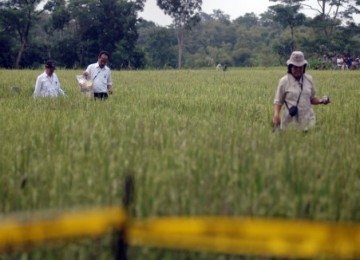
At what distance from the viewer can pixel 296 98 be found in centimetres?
579

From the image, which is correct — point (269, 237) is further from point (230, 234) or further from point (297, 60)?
point (297, 60)

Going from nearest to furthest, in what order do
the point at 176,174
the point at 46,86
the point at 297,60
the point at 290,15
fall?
the point at 176,174 < the point at 297,60 < the point at 46,86 < the point at 290,15

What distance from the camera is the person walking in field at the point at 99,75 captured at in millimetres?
9367

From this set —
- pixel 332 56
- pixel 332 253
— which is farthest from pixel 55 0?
pixel 332 253

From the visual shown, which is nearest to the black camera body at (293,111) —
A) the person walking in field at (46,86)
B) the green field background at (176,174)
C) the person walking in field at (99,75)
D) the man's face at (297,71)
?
the man's face at (297,71)

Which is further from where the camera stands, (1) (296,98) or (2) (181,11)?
(2) (181,11)

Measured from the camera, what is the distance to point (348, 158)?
3.85 metres

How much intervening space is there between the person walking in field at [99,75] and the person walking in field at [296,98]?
14.4ft

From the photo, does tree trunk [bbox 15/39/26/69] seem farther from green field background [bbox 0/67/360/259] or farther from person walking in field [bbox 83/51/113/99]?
green field background [bbox 0/67/360/259]

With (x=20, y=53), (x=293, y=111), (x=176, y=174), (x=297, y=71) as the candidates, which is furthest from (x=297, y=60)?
(x=20, y=53)

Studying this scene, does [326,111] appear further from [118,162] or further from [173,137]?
[118,162]

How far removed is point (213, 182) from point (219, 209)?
468 mm

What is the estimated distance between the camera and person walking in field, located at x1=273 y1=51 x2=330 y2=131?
18.9 feet

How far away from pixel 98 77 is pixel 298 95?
4.70m
